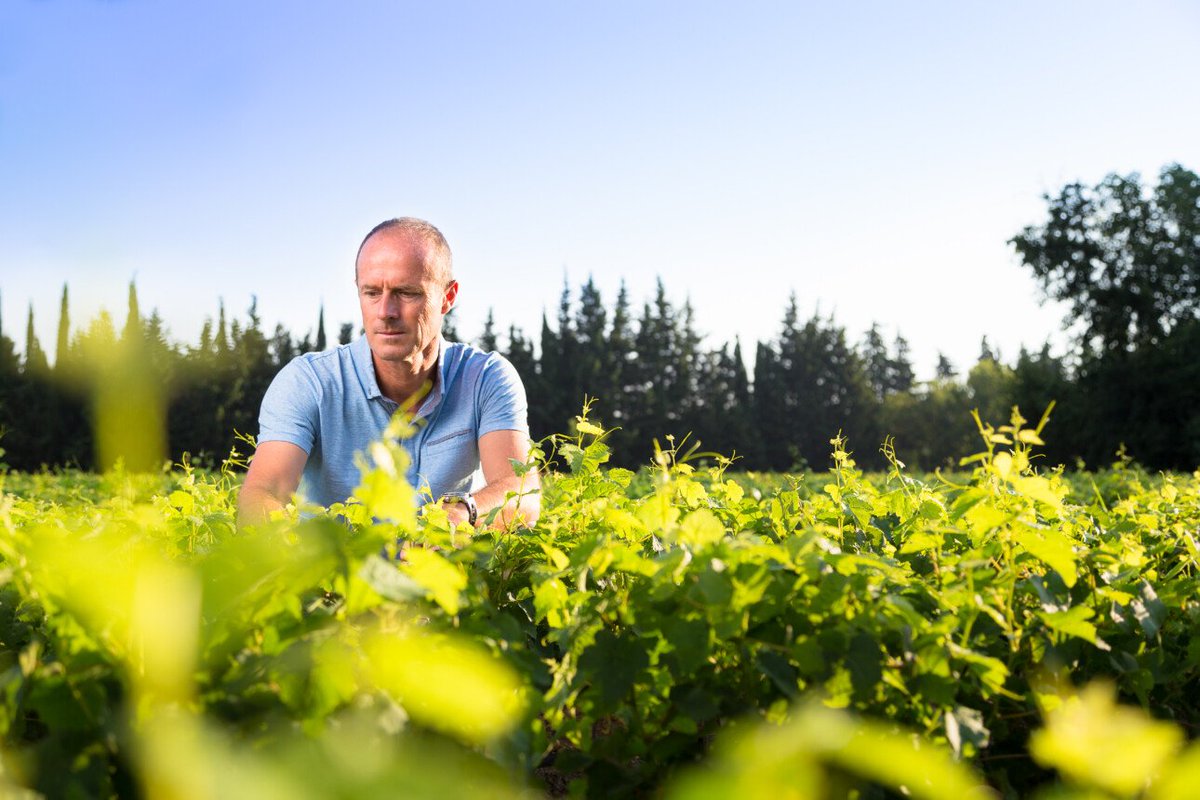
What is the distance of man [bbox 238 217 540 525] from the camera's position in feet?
11.6

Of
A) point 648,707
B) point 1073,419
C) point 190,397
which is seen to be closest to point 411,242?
point 648,707

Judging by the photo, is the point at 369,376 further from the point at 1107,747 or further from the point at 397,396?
the point at 1107,747

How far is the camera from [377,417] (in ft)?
12.7

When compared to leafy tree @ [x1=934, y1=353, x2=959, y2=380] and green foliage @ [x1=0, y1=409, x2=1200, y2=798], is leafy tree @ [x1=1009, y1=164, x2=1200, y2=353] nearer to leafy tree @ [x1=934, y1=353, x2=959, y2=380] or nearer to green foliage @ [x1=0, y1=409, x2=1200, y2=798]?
green foliage @ [x1=0, y1=409, x2=1200, y2=798]

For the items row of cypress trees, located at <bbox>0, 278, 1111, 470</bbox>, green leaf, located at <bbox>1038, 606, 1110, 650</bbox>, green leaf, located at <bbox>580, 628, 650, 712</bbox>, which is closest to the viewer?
green leaf, located at <bbox>580, 628, 650, 712</bbox>

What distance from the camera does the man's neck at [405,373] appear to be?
12.4 feet

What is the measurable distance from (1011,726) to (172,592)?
49.6 inches

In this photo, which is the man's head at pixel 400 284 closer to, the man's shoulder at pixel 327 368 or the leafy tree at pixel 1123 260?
the man's shoulder at pixel 327 368

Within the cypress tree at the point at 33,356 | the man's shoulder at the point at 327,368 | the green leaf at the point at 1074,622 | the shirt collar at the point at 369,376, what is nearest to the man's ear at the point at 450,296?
the shirt collar at the point at 369,376

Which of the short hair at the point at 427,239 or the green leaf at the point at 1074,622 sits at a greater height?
the short hair at the point at 427,239

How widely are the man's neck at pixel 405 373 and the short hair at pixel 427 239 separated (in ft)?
1.19

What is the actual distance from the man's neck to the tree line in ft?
39.1

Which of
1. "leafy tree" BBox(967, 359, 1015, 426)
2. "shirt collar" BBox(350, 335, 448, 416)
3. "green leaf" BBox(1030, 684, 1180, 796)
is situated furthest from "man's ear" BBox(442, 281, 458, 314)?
"leafy tree" BBox(967, 359, 1015, 426)

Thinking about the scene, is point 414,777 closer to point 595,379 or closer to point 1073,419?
point 1073,419
